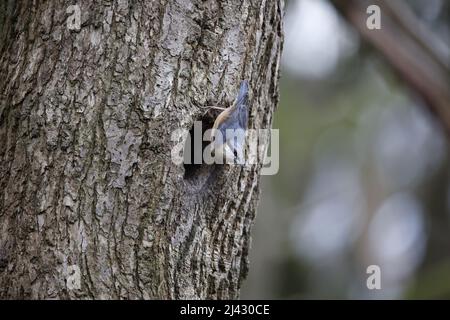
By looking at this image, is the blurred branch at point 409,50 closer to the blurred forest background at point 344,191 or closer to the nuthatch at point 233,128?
the nuthatch at point 233,128

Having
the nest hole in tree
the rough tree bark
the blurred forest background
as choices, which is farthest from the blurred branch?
the blurred forest background

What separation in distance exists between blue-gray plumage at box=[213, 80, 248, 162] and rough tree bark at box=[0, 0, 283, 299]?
0.11 ft

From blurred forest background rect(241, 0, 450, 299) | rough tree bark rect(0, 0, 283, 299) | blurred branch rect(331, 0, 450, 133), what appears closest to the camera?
rough tree bark rect(0, 0, 283, 299)

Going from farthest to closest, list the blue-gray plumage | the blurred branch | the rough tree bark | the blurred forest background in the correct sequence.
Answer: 1. the blurred forest background
2. the blurred branch
3. the blue-gray plumage
4. the rough tree bark

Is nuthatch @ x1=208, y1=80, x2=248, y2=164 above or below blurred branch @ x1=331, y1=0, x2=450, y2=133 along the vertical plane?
below

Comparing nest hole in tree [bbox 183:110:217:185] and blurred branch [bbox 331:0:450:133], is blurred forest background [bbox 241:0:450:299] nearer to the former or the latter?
blurred branch [bbox 331:0:450:133]

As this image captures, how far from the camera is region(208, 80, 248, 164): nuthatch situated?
7.11 feet

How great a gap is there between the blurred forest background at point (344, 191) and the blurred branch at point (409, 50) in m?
2.92

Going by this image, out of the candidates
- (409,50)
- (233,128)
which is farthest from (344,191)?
(233,128)

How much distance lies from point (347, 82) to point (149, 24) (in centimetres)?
601

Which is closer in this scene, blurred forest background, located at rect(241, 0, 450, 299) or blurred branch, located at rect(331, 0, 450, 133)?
blurred branch, located at rect(331, 0, 450, 133)

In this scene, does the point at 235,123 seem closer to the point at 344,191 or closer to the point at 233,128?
the point at 233,128

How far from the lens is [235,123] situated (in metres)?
2.20

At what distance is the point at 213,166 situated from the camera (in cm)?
221
